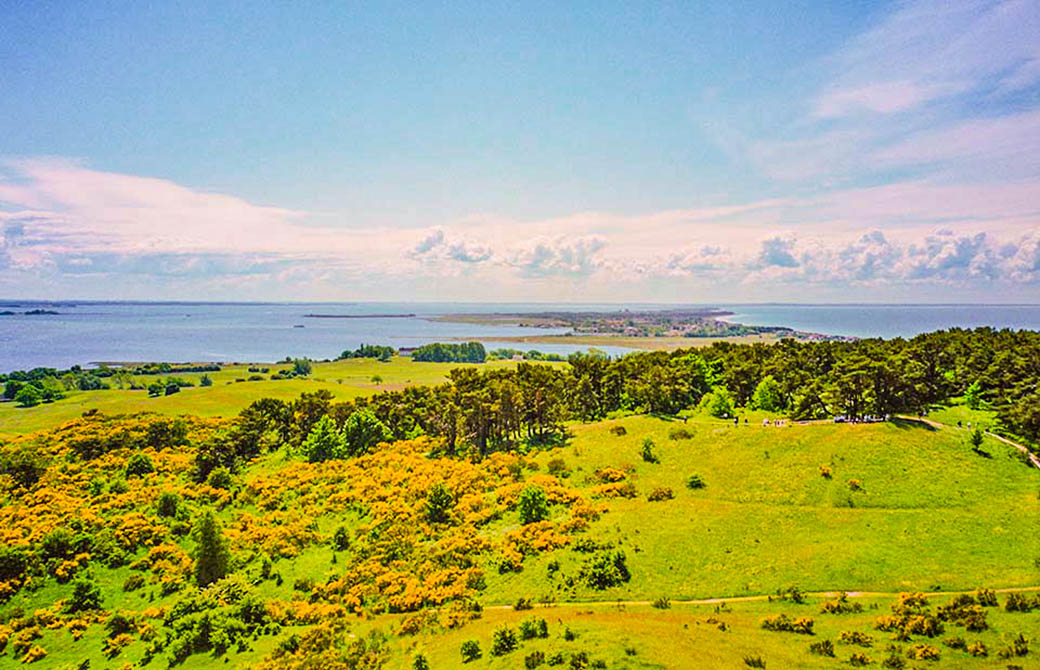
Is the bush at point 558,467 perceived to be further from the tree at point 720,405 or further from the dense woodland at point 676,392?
the tree at point 720,405

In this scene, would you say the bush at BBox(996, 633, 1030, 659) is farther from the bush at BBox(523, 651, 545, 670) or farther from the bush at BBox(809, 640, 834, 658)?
the bush at BBox(523, 651, 545, 670)

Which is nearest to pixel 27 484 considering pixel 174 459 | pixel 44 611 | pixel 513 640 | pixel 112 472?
pixel 112 472

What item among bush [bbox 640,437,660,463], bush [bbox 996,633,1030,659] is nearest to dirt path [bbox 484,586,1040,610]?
bush [bbox 996,633,1030,659]

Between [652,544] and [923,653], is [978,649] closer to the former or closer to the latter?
[923,653]

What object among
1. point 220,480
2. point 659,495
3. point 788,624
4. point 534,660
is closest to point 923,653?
point 788,624

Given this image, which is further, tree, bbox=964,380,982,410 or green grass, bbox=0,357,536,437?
green grass, bbox=0,357,536,437

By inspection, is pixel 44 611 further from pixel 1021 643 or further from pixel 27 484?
pixel 1021 643
